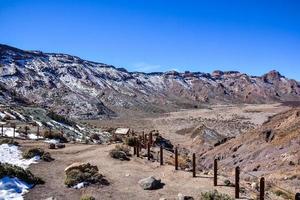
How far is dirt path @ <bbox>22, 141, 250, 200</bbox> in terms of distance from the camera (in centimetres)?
1711

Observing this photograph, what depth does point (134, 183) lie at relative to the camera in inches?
749

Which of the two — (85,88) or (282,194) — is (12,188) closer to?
(282,194)

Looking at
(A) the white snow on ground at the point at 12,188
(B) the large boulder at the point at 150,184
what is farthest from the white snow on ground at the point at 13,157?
(B) the large boulder at the point at 150,184

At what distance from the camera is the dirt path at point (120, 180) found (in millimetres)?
17109

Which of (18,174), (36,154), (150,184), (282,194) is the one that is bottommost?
(282,194)

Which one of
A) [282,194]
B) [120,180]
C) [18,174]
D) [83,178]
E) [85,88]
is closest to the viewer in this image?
[282,194]

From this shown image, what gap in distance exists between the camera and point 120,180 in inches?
771

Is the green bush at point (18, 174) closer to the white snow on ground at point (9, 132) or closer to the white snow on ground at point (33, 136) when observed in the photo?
the white snow on ground at point (33, 136)

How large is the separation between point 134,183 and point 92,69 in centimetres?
14556

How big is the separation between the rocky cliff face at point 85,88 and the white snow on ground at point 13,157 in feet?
140

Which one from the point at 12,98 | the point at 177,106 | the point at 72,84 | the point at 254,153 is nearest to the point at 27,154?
the point at 254,153

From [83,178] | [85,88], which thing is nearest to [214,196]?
[83,178]

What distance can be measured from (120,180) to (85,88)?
119m

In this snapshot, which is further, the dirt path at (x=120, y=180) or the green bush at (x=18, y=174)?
the green bush at (x=18, y=174)
